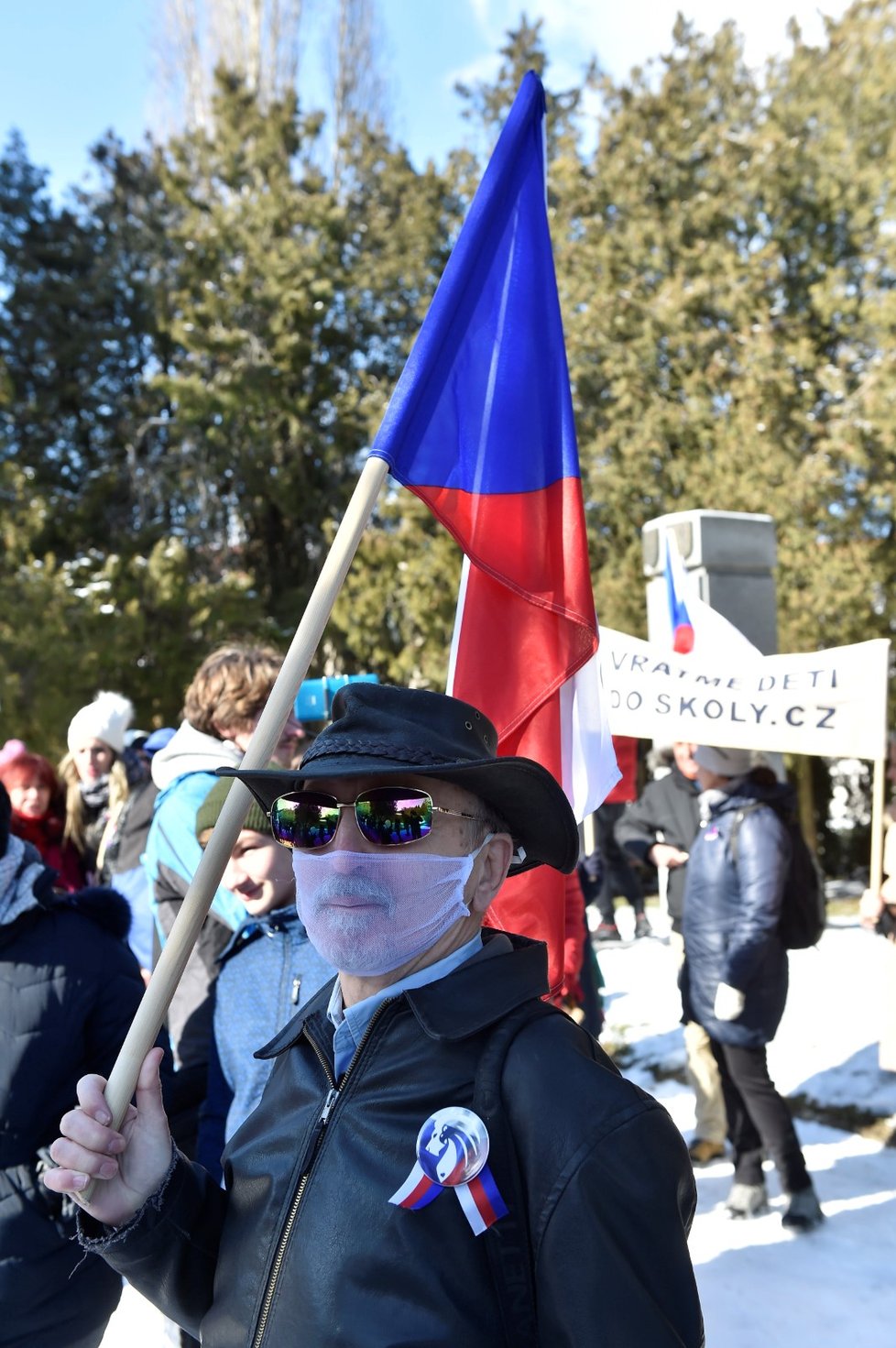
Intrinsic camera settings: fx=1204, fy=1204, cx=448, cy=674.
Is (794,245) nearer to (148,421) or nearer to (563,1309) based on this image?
(148,421)

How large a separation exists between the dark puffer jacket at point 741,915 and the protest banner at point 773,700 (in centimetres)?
27

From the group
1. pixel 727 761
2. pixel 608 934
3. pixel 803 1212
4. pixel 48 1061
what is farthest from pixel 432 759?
pixel 608 934

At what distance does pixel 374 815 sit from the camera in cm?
157

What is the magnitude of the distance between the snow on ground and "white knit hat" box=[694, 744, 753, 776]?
1708mm

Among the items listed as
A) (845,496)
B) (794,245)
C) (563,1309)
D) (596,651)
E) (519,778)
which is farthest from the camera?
(794,245)

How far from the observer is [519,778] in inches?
62.0

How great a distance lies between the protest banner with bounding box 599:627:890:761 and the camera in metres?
Answer: 4.63

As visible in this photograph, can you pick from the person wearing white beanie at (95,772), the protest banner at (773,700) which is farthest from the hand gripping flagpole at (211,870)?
the person wearing white beanie at (95,772)

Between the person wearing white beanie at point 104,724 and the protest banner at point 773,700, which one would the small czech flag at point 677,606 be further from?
the person wearing white beanie at point 104,724

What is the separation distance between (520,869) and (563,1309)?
0.74 m

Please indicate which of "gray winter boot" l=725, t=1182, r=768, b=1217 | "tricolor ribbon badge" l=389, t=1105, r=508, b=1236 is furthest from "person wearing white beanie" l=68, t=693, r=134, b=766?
"tricolor ribbon badge" l=389, t=1105, r=508, b=1236

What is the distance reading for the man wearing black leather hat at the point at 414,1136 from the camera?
1.27m

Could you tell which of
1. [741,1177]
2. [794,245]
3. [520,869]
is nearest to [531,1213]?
[520,869]

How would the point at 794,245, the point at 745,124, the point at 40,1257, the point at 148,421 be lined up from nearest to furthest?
the point at 40,1257, the point at 794,245, the point at 745,124, the point at 148,421
